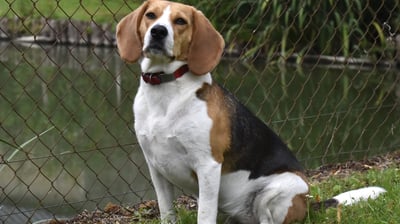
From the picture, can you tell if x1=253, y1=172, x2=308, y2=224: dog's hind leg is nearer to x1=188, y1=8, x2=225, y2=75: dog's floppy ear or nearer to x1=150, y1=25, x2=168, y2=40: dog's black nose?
x1=188, y1=8, x2=225, y2=75: dog's floppy ear

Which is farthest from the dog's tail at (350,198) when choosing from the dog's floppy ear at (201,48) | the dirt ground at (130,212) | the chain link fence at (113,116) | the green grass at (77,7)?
the green grass at (77,7)

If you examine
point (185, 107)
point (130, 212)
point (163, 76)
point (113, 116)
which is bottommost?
point (113, 116)

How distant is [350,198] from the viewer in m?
4.28

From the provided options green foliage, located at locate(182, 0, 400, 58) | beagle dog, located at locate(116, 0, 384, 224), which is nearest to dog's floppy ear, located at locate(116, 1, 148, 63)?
beagle dog, located at locate(116, 0, 384, 224)

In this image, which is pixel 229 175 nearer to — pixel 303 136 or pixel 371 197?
pixel 371 197

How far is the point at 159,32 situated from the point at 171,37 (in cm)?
7

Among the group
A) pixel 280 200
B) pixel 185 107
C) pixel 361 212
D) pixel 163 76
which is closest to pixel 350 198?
pixel 361 212

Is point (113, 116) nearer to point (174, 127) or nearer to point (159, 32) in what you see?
point (174, 127)

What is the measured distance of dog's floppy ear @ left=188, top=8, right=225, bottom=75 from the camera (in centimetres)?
360

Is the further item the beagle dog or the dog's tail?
the dog's tail

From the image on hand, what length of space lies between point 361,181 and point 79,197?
1939 millimetres

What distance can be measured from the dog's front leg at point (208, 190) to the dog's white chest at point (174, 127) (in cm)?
5

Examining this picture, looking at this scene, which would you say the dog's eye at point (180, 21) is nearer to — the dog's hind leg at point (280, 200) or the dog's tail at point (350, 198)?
the dog's hind leg at point (280, 200)

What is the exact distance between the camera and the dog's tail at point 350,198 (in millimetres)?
4204
